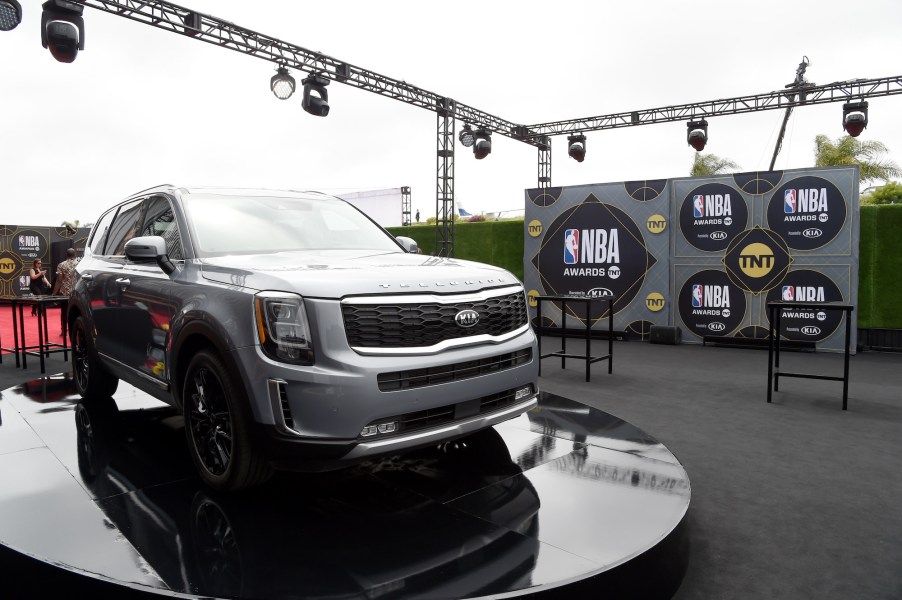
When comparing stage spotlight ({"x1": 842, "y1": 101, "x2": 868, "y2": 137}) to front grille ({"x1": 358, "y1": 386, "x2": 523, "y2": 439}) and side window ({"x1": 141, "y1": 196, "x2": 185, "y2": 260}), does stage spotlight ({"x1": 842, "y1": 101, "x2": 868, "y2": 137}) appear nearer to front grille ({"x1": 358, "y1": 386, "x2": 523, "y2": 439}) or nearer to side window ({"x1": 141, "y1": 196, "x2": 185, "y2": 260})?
front grille ({"x1": 358, "y1": 386, "x2": 523, "y2": 439})

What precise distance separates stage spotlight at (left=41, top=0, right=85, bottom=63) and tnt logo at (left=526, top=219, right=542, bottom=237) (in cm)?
798

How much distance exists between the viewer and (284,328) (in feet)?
8.43

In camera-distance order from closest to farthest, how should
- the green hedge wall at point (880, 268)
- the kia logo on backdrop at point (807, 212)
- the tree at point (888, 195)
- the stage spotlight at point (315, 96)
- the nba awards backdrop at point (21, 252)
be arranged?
the kia logo on backdrop at point (807, 212) < the green hedge wall at point (880, 268) < the stage spotlight at point (315, 96) < the tree at point (888, 195) < the nba awards backdrop at point (21, 252)

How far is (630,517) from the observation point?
2.72 m

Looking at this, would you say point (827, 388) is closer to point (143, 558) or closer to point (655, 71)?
point (143, 558)

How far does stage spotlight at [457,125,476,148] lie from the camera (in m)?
16.9

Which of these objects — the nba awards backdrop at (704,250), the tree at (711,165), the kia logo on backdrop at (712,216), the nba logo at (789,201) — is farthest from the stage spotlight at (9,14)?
the tree at (711,165)

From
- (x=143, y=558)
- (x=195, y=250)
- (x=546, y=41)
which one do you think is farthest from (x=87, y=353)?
(x=546, y=41)

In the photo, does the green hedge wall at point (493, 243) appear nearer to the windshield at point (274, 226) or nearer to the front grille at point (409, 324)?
the windshield at point (274, 226)

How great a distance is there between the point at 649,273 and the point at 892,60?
955 cm

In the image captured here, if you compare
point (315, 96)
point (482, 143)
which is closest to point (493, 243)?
point (482, 143)

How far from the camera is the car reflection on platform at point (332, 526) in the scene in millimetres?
2176

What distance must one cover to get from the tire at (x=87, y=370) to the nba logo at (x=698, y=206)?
8906 mm

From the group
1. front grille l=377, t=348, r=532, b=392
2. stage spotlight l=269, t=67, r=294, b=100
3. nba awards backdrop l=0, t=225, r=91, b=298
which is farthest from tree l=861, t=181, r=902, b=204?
nba awards backdrop l=0, t=225, r=91, b=298
